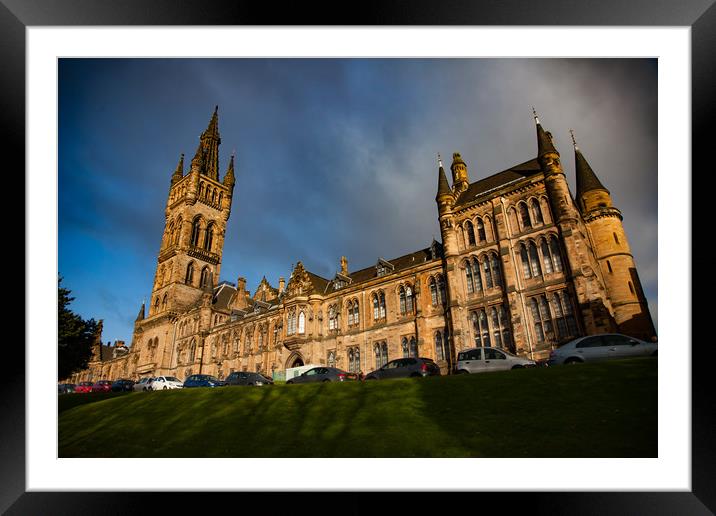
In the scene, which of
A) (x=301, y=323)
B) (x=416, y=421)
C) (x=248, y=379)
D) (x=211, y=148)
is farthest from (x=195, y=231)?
(x=416, y=421)

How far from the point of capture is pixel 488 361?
19.8 metres

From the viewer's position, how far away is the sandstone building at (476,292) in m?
24.6

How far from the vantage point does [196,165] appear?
230ft

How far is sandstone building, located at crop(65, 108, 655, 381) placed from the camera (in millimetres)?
24609

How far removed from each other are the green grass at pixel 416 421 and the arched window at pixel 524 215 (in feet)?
49.6

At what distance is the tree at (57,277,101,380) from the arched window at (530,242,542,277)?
36386mm

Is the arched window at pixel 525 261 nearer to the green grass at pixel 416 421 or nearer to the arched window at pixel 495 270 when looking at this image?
the arched window at pixel 495 270

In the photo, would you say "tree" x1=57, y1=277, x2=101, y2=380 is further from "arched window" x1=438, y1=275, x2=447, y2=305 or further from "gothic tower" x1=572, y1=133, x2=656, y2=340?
"gothic tower" x1=572, y1=133, x2=656, y2=340

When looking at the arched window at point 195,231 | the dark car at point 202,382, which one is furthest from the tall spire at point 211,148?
the dark car at point 202,382

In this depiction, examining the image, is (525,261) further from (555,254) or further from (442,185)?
(442,185)
